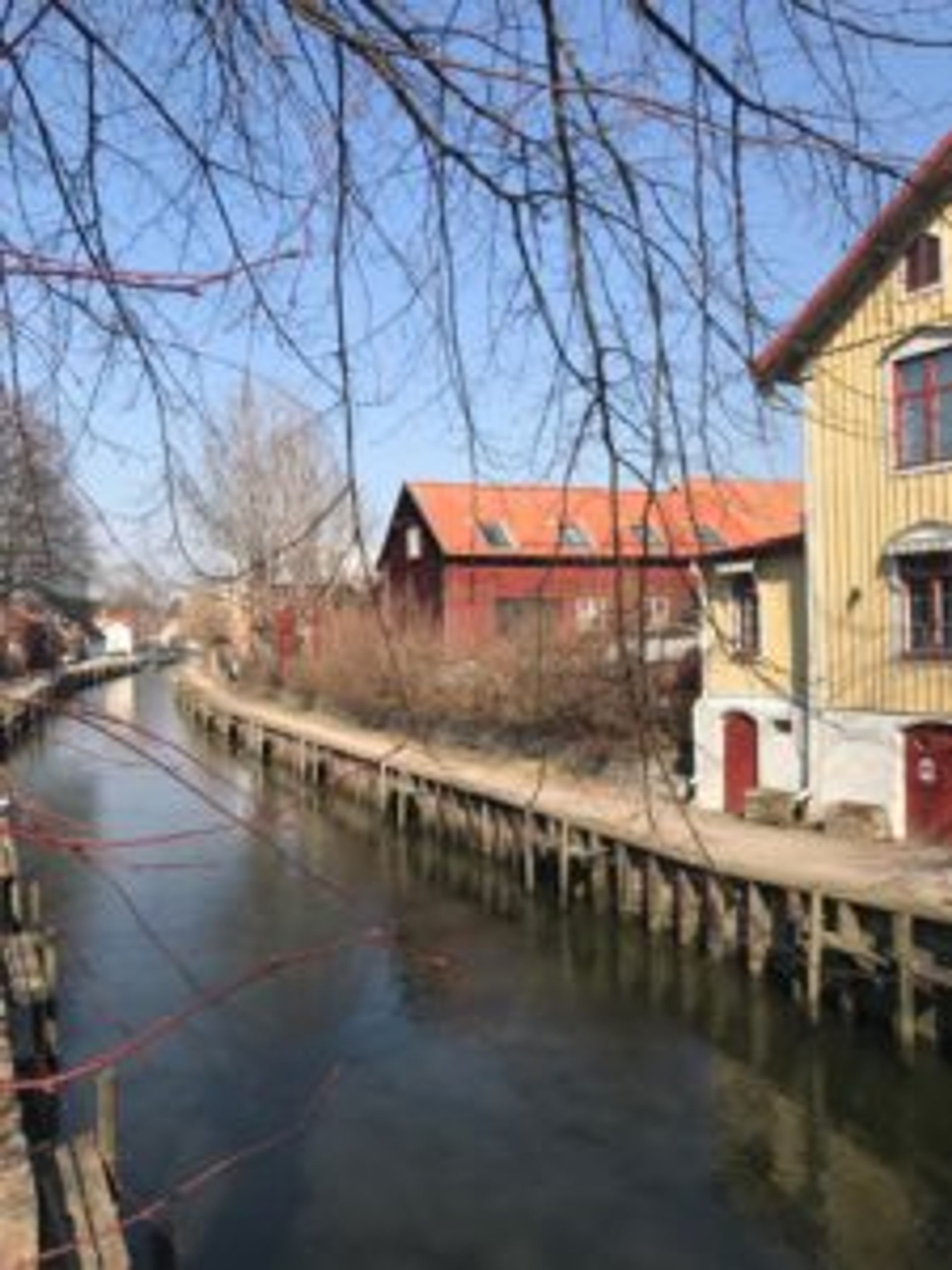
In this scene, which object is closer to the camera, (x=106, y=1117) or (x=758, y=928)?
(x=106, y=1117)

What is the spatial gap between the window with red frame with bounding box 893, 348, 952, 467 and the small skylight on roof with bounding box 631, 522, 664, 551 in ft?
55.4

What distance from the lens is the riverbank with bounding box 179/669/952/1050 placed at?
18297 millimetres

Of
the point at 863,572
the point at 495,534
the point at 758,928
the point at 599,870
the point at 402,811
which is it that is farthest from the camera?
the point at 402,811

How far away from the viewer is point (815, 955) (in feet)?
64.5

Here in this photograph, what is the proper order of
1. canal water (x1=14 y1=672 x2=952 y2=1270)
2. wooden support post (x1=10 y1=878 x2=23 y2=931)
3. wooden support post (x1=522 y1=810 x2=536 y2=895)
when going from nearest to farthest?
canal water (x1=14 y1=672 x2=952 y2=1270), wooden support post (x1=10 y1=878 x2=23 y2=931), wooden support post (x1=522 y1=810 x2=536 y2=895)

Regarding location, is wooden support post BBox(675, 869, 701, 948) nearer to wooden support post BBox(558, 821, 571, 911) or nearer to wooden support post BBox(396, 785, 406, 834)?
wooden support post BBox(558, 821, 571, 911)

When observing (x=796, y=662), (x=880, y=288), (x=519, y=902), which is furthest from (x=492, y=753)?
(x=880, y=288)

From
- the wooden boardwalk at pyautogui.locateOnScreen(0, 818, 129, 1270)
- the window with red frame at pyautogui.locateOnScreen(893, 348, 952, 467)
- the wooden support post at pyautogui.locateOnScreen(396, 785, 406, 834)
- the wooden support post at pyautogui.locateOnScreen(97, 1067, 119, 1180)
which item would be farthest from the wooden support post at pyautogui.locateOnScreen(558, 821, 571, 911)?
the wooden support post at pyautogui.locateOnScreen(97, 1067, 119, 1180)

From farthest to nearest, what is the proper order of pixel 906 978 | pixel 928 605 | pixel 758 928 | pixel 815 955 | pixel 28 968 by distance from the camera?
pixel 928 605, pixel 758 928, pixel 815 955, pixel 906 978, pixel 28 968

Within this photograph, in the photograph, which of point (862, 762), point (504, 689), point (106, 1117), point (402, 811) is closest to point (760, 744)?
point (862, 762)

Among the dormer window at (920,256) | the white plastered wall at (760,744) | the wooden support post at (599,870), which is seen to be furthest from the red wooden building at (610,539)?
the wooden support post at (599,870)

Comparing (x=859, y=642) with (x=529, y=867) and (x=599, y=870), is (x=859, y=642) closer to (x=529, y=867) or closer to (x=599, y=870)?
(x=599, y=870)

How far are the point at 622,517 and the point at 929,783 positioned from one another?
69.4 feet

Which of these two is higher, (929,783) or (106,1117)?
(929,783)
